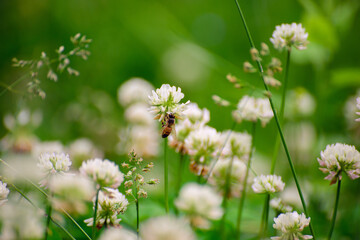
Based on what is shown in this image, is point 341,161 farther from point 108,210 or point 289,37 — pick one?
point 108,210

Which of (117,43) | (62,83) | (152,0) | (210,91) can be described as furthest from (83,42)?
(152,0)

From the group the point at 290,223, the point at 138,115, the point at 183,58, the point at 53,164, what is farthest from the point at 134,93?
the point at 183,58

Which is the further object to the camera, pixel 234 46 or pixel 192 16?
pixel 192 16

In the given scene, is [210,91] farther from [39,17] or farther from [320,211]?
[320,211]

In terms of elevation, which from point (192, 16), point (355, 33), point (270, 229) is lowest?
point (270, 229)

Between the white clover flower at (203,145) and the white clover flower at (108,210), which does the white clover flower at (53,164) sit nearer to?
the white clover flower at (108,210)

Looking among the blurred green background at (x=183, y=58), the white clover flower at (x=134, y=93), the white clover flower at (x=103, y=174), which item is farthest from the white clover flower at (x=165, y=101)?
the white clover flower at (x=134, y=93)
